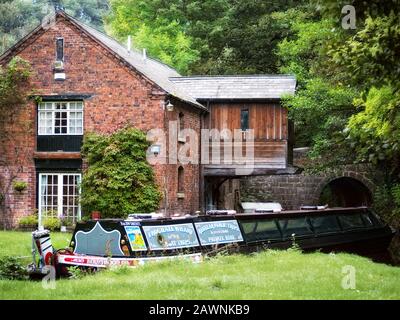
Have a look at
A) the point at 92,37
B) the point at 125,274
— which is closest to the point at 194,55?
the point at 92,37

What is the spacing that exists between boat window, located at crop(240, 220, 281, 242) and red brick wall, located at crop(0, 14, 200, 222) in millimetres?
5765

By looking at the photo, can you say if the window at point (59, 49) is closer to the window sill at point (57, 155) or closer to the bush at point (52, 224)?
the window sill at point (57, 155)

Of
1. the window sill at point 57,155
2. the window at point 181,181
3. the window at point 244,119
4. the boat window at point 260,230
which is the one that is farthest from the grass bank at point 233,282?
the window at point 244,119

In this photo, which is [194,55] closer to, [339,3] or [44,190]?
[44,190]

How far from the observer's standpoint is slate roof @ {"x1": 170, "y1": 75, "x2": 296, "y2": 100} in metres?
25.8

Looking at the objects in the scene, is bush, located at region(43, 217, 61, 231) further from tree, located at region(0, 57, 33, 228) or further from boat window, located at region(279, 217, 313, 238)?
boat window, located at region(279, 217, 313, 238)

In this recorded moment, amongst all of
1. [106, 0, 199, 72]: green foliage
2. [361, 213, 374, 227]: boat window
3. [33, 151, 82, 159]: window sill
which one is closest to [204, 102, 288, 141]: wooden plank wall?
[361, 213, 374, 227]: boat window

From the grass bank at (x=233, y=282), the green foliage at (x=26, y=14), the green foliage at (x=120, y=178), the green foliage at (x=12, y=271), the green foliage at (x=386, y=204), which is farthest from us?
the green foliage at (x=26, y=14)

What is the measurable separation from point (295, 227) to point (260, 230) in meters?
1.39

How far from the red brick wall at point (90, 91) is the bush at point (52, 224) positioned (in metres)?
0.95

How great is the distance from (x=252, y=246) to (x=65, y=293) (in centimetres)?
764

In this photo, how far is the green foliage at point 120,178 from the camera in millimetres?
21688

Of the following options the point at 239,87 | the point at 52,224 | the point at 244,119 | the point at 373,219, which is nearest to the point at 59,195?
the point at 52,224

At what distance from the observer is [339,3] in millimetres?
8219
